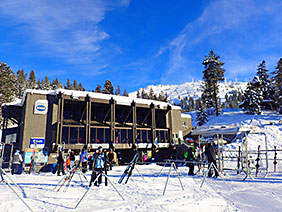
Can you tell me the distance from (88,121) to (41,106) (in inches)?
233

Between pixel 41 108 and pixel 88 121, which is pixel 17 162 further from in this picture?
pixel 88 121

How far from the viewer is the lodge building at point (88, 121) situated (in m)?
23.4

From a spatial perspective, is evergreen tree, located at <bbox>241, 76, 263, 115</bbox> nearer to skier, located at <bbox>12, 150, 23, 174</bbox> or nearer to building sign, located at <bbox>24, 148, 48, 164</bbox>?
building sign, located at <bbox>24, 148, 48, 164</bbox>

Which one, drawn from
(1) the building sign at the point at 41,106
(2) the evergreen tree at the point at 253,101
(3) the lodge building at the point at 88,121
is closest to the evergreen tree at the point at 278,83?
(2) the evergreen tree at the point at 253,101

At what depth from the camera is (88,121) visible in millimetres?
25859

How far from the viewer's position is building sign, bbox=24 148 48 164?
20.3 metres

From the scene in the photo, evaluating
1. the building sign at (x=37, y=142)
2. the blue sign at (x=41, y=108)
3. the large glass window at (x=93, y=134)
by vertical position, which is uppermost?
the blue sign at (x=41, y=108)

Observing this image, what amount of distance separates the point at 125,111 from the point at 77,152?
10573 millimetres

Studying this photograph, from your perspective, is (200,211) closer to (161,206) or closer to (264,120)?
(161,206)

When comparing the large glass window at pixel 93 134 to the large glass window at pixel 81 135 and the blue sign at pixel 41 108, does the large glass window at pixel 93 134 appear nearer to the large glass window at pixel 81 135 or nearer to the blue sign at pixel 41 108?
the large glass window at pixel 81 135

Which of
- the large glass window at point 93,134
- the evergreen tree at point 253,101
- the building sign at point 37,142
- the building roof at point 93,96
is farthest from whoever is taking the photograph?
the evergreen tree at point 253,101

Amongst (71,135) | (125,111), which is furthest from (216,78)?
(71,135)

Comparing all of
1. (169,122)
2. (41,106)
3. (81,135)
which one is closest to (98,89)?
(169,122)

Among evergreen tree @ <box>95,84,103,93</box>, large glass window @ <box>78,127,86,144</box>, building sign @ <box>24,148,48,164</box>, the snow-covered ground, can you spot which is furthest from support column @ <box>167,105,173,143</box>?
evergreen tree @ <box>95,84,103,93</box>
